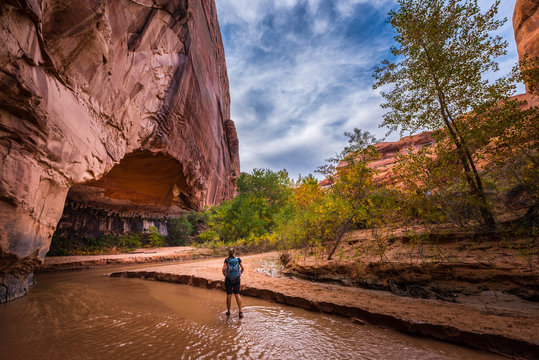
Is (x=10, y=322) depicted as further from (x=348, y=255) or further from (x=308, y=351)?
(x=348, y=255)

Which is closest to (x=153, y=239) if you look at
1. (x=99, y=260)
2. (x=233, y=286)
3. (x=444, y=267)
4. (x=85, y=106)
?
(x=99, y=260)

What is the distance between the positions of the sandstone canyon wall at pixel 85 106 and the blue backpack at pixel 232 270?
16.1ft

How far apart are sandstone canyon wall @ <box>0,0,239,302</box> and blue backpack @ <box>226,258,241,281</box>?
491 cm

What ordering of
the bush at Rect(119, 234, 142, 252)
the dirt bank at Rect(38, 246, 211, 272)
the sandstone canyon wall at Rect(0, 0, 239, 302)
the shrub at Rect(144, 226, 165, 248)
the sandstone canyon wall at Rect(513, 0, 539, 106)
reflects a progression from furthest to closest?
the shrub at Rect(144, 226, 165, 248) → the bush at Rect(119, 234, 142, 252) → the sandstone canyon wall at Rect(513, 0, 539, 106) → the dirt bank at Rect(38, 246, 211, 272) → the sandstone canyon wall at Rect(0, 0, 239, 302)

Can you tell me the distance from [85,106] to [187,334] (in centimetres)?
809

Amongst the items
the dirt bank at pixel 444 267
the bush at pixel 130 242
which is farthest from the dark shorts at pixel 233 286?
the bush at pixel 130 242

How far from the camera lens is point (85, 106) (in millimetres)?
7418

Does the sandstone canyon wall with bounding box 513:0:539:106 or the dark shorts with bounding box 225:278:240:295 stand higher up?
the sandstone canyon wall with bounding box 513:0:539:106

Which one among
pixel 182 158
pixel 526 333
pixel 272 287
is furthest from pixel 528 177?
pixel 182 158

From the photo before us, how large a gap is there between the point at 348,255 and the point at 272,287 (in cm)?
342

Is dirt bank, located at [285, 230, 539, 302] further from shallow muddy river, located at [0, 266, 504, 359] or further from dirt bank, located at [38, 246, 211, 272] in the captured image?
dirt bank, located at [38, 246, 211, 272]

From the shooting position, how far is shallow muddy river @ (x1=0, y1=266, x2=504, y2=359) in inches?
123

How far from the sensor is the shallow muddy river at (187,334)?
10.3 ft

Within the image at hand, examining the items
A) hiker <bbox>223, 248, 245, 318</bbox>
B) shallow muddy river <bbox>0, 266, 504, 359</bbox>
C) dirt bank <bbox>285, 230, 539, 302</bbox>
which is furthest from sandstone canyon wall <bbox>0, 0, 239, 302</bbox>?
dirt bank <bbox>285, 230, 539, 302</bbox>
